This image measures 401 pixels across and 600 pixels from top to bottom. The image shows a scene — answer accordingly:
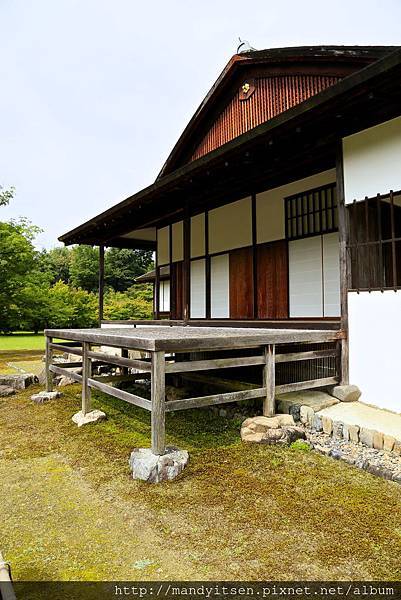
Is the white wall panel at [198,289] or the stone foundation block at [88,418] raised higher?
the white wall panel at [198,289]

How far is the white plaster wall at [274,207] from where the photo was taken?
641 cm

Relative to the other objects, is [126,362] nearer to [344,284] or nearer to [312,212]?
[344,284]

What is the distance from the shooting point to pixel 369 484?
3098 millimetres

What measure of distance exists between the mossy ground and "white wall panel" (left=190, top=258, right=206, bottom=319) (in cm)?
489

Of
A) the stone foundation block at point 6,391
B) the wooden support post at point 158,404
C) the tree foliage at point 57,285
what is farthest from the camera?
the tree foliage at point 57,285

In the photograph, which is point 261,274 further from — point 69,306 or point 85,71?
point 69,306

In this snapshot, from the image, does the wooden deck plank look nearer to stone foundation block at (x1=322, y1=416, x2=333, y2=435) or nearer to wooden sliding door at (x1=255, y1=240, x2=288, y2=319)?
stone foundation block at (x1=322, y1=416, x2=333, y2=435)

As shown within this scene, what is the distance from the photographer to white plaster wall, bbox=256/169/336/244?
6.41 meters

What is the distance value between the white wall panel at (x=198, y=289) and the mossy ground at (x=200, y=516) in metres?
4.89

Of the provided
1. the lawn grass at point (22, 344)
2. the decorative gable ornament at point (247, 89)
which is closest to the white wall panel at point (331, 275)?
the decorative gable ornament at point (247, 89)

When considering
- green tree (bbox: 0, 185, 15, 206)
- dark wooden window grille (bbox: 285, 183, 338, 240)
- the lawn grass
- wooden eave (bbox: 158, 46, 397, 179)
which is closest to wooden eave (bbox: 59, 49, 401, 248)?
dark wooden window grille (bbox: 285, 183, 338, 240)

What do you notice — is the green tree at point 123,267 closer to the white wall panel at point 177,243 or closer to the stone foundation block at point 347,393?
the white wall panel at point 177,243

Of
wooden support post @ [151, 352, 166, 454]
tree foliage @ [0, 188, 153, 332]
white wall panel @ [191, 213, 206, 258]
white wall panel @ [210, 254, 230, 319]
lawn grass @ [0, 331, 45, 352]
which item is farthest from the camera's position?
lawn grass @ [0, 331, 45, 352]

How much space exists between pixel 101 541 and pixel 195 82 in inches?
759
